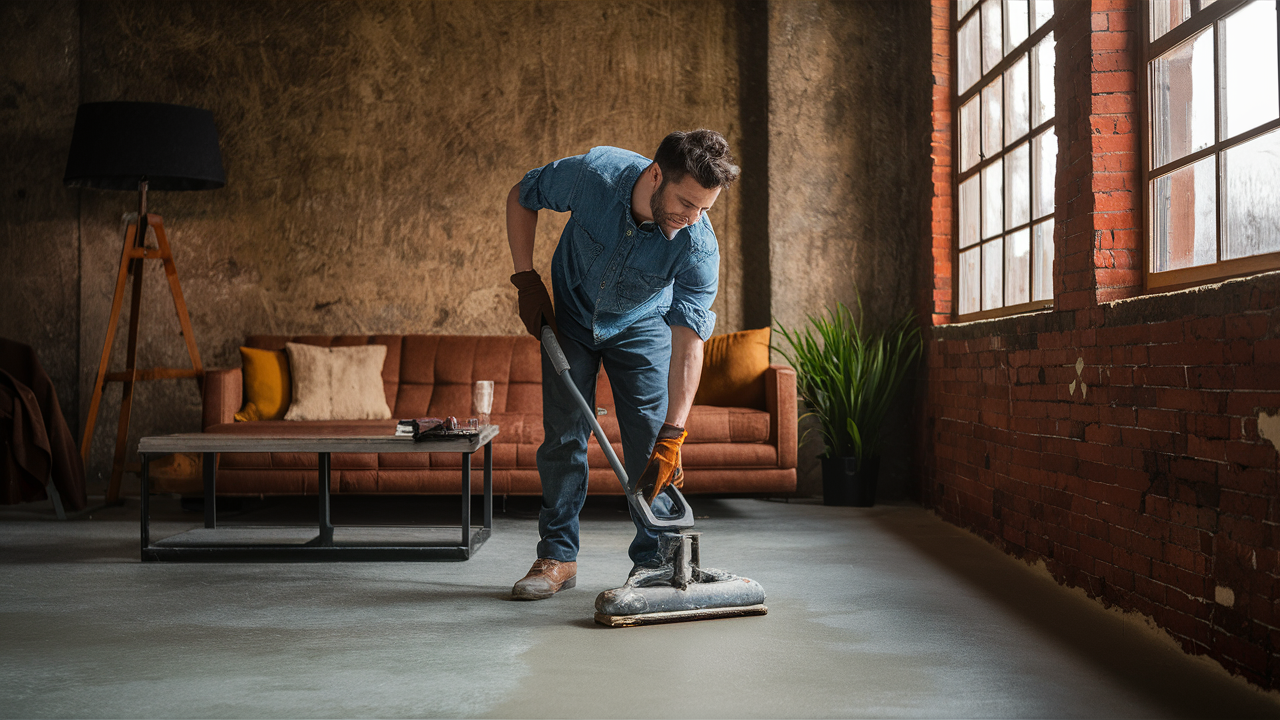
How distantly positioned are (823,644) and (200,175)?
155 inches

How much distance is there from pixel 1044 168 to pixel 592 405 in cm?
186

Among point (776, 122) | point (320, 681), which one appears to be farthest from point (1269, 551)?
point (776, 122)

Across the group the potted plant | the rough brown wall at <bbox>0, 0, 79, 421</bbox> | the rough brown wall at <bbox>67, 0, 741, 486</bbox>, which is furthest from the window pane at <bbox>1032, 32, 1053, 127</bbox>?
the rough brown wall at <bbox>0, 0, 79, 421</bbox>

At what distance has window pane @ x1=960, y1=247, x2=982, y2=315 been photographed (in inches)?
166

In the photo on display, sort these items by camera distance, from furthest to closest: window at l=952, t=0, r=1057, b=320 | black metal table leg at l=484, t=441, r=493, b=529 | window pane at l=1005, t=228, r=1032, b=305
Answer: black metal table leg at l=484, t=441, r=493, b=529
window pane at l=1005, t=228, r=1032, b=305
window at l=952, t=0, r=1057, b=320

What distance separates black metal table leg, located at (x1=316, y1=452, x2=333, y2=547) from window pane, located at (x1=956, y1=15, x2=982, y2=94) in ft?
10.3

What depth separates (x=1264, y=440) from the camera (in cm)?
188

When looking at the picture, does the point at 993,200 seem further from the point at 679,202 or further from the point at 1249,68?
the point at 679,202

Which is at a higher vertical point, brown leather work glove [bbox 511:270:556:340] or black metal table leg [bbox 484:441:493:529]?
brown leather work glove [bbox 511:270:556:340]

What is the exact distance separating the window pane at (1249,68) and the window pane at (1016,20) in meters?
1.37

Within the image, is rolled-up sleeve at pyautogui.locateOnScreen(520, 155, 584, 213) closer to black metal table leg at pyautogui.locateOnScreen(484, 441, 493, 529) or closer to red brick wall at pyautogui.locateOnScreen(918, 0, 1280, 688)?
black metal table leg at pyautogui.locateOnScreen(484, 441, 493, 529)

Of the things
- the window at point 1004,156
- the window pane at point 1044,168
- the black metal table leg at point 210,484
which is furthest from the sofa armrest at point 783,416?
the black metal table leg at point 210,484

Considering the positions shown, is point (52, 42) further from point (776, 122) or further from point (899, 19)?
point (899, 19)

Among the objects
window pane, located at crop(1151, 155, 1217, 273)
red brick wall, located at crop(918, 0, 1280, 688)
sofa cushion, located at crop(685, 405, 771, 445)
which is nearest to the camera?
red brick wall, located at crop(918, 0, 1280, 688)
